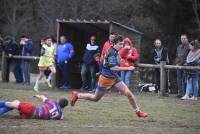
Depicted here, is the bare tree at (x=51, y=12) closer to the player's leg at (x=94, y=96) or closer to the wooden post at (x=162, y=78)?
the wooden post at (x=162, y=78)

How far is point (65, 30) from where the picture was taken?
2412cm

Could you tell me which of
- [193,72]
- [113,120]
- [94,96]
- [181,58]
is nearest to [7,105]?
[113,120]

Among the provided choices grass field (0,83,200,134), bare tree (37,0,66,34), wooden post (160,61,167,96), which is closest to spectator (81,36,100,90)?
wooden post (160,61,167,96)

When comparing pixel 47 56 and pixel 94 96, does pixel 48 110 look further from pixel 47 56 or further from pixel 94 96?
pixel 47 56

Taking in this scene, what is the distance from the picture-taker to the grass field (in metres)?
11.3

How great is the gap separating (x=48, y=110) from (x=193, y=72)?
26.7 ft

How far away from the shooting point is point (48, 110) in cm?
1257

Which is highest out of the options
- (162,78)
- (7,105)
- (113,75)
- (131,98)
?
(113,75)

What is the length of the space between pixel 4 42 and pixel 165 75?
802 cm

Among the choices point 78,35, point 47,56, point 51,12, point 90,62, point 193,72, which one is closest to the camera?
point 193,72

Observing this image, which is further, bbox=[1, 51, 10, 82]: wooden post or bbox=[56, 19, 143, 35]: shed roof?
bbox=[1, 51, 10, 82]: wooden post

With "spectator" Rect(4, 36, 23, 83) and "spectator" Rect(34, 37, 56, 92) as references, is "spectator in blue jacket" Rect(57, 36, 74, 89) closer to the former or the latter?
"spectator" Rect(34, 37, 56, 92)

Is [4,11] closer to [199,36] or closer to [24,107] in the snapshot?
[199,36]

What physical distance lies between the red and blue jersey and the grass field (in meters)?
0.19
